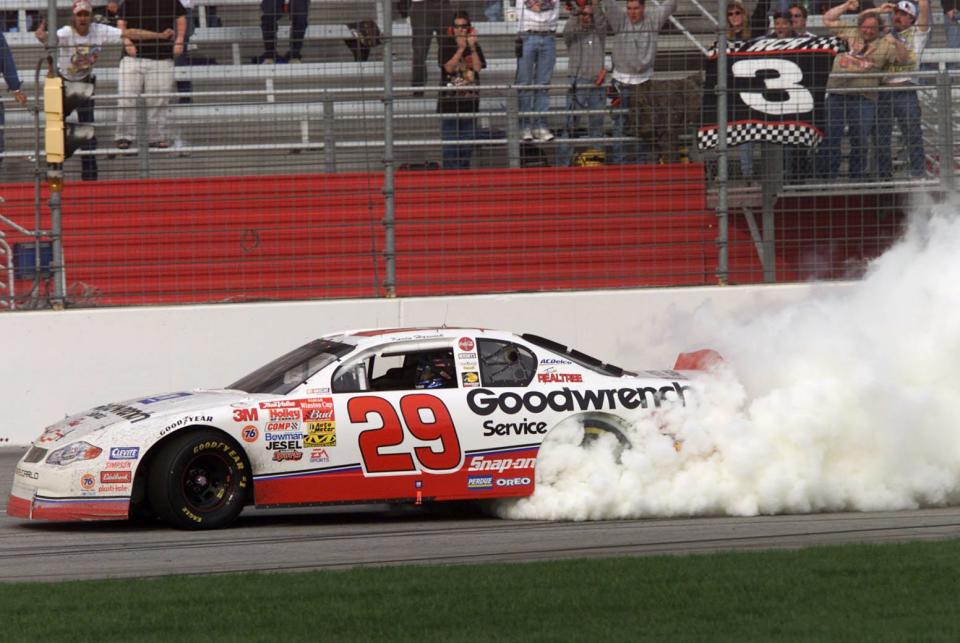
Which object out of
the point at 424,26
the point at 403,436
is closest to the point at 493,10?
the point at 424,26

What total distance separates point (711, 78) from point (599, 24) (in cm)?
120

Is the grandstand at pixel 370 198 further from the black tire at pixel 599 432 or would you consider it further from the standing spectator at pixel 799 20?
the black tire at pixel 599 432

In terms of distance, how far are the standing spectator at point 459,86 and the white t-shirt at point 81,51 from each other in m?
3.10

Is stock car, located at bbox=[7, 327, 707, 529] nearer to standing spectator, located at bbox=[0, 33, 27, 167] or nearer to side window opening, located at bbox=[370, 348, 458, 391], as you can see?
side window opening, located at bbox=[370, 348, 458, 391]

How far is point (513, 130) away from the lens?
13.9m

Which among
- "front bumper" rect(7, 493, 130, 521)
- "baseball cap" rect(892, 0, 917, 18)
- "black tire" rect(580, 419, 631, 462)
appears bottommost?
"front bumper" rect(7, 493, 130, 521)

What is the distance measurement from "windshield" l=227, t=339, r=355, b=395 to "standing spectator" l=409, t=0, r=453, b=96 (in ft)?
15.2

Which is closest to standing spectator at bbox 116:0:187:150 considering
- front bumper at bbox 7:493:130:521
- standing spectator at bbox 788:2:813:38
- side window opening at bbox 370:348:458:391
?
side window opening at bbox 370:348:458:391

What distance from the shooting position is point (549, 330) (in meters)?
13.7

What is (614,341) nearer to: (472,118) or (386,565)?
(472,118)

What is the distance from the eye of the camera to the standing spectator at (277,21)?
547 inches

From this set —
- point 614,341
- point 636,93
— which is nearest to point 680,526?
point 614,341

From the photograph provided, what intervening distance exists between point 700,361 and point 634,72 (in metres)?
4.53

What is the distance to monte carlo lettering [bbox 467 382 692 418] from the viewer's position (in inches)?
369
